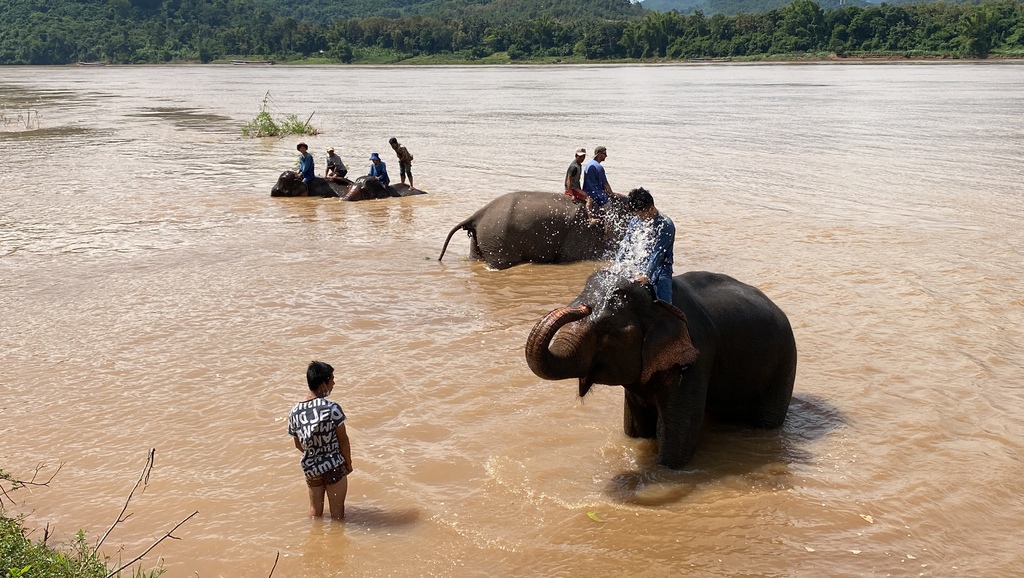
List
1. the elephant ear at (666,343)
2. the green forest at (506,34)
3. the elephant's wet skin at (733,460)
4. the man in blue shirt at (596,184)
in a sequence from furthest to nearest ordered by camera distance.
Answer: the green forest at (506,34) < the man in blue shirt at (596,184) < the elephant's wet skin at (733,460) < the elephant ear at (666,343)

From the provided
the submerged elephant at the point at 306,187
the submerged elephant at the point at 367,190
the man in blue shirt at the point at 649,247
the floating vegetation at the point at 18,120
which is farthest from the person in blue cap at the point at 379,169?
the floating vegetation at the point at 18,120

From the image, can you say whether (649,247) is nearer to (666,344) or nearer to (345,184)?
(666,344)

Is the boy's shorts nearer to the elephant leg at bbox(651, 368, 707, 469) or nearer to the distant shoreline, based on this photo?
the elephant leg at bbox(651, 368, 707, 469)

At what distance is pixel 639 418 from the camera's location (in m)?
6.18

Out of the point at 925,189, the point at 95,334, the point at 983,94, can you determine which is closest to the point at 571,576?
the point at 95,334

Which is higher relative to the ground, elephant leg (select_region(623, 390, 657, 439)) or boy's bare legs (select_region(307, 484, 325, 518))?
elephant leg (select_region(623, 390, 657, 439))

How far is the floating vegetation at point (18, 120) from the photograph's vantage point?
33.4 meters

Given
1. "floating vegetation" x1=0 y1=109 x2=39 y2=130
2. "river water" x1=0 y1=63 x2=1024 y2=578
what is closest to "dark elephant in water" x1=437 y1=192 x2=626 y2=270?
"river water" x1=0 y1=63 x2=1024 y2=578

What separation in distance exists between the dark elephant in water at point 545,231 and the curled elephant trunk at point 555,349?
6184 millimetres

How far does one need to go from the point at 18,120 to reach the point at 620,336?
124ft

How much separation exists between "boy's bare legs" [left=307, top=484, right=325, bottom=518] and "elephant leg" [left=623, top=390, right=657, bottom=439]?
2.09m

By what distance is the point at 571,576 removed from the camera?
474 cm

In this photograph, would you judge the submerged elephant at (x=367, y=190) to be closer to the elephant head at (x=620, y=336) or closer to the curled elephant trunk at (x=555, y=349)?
the elephant head at (x=620, y=336)

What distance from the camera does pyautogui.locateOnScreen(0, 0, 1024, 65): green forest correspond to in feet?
274
